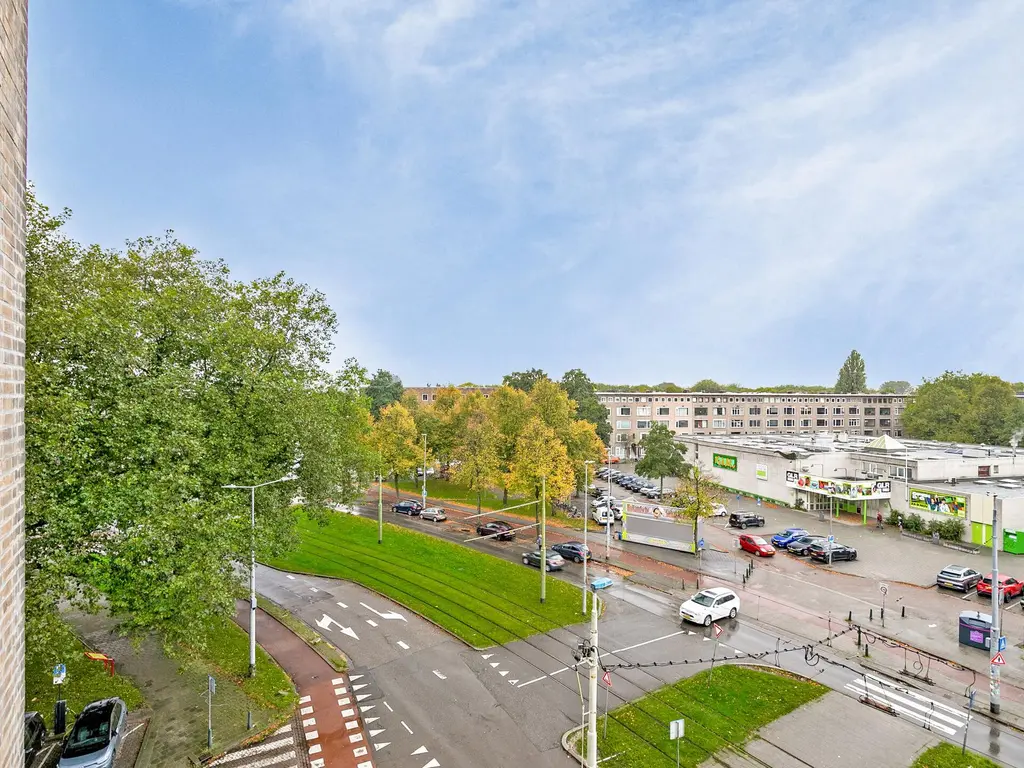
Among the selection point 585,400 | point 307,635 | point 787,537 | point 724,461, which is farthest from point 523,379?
point 307,635

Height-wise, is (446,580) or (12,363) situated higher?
(12,363)

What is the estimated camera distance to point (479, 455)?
4697 cm

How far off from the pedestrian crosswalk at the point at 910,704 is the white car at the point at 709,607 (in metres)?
6.06

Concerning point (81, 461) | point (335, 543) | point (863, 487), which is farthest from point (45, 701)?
point (863, 487)

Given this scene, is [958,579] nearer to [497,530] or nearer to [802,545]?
[802,545]

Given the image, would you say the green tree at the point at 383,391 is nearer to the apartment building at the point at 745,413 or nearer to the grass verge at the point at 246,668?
the apartment building at the point at 745,413

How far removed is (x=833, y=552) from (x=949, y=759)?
20755mm

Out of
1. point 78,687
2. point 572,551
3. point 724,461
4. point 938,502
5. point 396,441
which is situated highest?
point 396,441

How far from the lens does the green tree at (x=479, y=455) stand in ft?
152

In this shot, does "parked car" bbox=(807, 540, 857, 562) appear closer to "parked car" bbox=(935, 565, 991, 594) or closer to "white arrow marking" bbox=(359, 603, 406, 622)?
"parked car" bbox=(935, 565, 991, 594)

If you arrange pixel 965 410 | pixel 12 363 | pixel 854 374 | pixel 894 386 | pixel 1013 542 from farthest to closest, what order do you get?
1. pixel 894 386
2. pixel 854 374
3. pixel 965 410
4. pixel 1013 542
5. pixel 12 363

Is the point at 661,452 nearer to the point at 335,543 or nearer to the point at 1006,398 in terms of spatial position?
the point at 335,543

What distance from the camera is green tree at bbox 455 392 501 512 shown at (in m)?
46.2

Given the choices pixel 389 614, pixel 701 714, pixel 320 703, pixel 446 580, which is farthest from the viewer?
pixel 446 580
